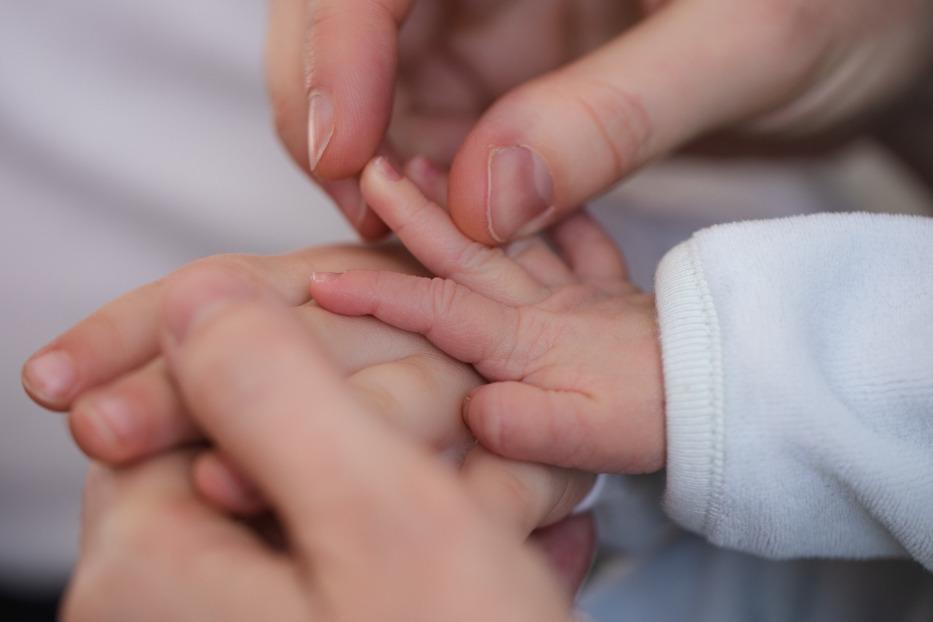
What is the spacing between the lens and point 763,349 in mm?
654

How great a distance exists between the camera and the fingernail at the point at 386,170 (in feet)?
2.43

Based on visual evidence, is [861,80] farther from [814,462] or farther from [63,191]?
[63,191]

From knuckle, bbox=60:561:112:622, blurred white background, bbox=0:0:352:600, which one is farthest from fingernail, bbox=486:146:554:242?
blurred white background, bbox=0:0:352:600

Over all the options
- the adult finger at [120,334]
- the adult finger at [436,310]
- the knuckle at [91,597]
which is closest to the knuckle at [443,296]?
the adult finger at [436,310]

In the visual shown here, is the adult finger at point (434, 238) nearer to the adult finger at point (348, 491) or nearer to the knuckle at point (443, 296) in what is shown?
the knuckle at point (443, 296)

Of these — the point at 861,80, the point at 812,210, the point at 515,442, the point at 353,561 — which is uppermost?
the point at 353,561

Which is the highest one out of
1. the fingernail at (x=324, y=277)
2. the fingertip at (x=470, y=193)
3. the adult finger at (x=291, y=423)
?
the adult finger at (x=291, y=423)

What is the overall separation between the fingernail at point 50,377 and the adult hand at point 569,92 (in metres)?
0.29

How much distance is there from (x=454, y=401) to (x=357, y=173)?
252 mm

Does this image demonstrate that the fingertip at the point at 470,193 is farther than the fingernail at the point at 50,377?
Yes

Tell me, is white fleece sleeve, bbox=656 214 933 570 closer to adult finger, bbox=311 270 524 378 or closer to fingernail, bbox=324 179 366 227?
adult finger, bbox=311 270 524 378

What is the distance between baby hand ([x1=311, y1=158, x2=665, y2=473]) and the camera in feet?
2.10

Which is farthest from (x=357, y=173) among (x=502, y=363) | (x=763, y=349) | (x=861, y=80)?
(x=861, y=80)

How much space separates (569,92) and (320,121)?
0.22m
